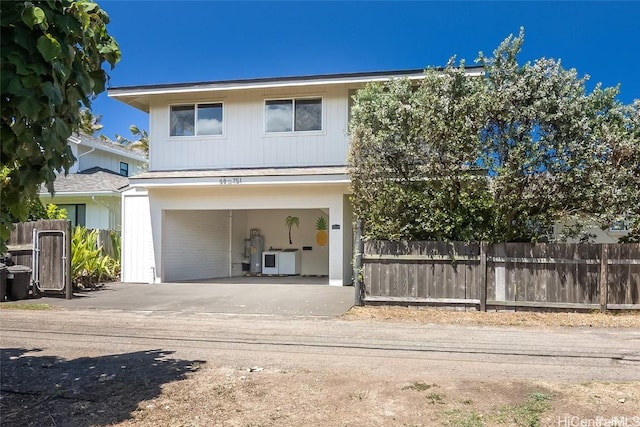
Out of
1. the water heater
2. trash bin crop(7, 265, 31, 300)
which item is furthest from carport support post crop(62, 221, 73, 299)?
the water heater

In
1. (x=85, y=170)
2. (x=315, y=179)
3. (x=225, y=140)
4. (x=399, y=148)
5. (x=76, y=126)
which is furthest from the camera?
(x=85, y=170)

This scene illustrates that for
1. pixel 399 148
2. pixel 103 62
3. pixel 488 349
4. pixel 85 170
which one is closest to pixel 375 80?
pixel 399 148

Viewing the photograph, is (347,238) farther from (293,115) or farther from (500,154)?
(500,154)

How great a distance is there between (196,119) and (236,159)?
1.81m

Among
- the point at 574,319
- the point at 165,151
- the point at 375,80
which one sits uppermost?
the point at 375,80

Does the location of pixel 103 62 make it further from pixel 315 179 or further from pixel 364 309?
pixel 315 179

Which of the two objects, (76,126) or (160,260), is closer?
(76,126)

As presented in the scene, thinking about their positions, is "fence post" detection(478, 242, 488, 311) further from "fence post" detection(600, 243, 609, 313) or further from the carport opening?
the carport opening

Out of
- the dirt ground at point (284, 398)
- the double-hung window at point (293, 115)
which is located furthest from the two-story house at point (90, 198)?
the dirt ground at point (284, 398)

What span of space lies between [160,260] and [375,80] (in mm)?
8381

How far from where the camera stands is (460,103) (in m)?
9.48

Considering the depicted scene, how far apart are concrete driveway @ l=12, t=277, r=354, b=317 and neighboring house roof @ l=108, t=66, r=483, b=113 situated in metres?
5.75

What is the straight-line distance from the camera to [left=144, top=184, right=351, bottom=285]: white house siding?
14.1 m

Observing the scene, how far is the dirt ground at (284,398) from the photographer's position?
4176mm
